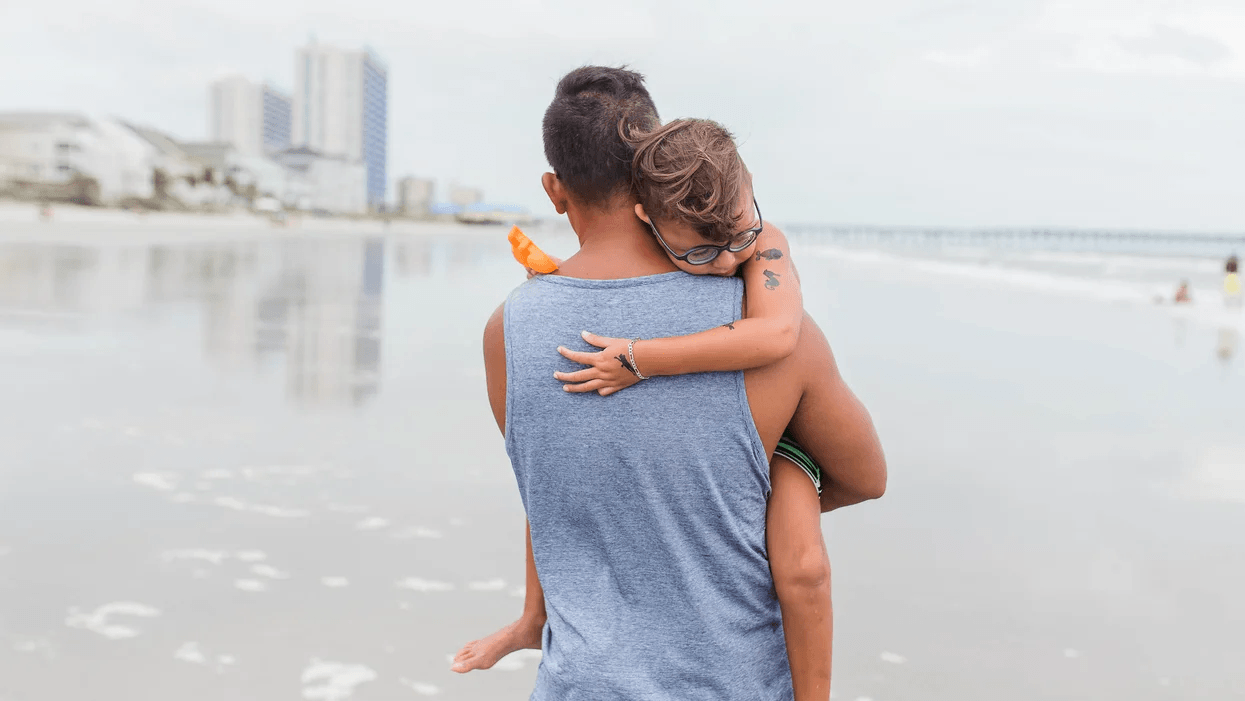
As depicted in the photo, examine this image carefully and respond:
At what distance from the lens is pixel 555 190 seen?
1.21m

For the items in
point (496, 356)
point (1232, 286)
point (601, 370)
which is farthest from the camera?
point (1232, 286)

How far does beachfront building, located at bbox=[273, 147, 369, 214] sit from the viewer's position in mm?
93688

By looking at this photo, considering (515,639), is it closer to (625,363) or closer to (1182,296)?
(625,363)

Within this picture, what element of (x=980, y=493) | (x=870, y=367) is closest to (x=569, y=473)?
(x=980, y=493)

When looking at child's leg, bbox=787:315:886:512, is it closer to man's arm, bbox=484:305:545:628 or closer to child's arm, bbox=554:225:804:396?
child's arm, bbox=554:225:804:396

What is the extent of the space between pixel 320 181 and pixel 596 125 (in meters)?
106

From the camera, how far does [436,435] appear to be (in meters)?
4.96

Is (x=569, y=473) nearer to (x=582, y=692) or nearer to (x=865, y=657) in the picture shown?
(x=582, y=692)

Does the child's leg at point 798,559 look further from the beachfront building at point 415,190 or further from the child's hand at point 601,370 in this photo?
the beachfront building at point 415,190

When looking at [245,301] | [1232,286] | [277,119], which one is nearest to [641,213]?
[245,301]

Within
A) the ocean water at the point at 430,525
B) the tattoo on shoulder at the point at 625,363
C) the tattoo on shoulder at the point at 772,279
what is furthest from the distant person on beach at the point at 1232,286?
the tattoo on shoulder at the point at 625,363

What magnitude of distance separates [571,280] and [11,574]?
2816mm

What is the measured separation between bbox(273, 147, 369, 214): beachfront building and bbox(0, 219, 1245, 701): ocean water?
291ft

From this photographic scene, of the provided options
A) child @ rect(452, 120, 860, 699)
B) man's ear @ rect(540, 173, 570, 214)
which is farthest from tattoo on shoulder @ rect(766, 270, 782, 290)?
man's ear @ rect(540, 173, 570, 214)
